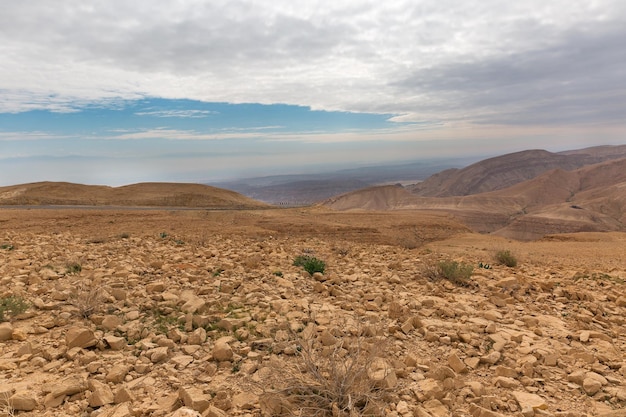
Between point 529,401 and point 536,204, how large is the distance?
131552mm

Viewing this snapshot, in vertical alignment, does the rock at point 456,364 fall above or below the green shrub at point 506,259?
above

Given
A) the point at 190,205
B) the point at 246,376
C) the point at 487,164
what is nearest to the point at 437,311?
the point at 246,376

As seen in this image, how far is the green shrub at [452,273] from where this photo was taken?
6816mm

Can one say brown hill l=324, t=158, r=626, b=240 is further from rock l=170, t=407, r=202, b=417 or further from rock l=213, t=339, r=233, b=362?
rock l=170, t=407, r=202, b=417

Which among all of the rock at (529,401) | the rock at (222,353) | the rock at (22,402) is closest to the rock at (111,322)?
the rock at (22,402)

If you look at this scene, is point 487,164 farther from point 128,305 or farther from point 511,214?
point 128,305

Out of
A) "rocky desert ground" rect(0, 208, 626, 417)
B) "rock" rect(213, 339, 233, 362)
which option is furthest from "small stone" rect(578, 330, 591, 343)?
"rock" rect(213, 339, 233, 362)

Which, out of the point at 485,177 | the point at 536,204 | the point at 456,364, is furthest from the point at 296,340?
the point at 485,177

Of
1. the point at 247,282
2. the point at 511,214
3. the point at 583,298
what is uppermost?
the point at 247,282

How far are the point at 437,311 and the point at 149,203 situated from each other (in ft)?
113

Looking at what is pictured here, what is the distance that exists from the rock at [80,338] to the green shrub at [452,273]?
5739 mm

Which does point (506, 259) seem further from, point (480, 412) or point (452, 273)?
point (480, 412)

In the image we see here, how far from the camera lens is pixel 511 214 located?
98.3m

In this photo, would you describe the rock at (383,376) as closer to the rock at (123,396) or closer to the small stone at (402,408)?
the small stone at (402,408)
